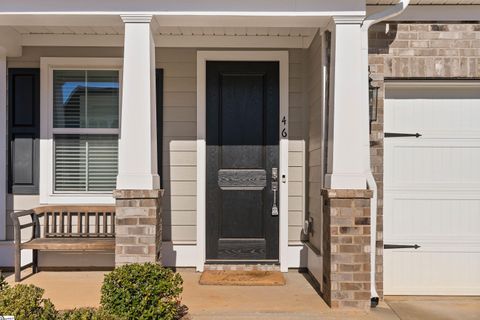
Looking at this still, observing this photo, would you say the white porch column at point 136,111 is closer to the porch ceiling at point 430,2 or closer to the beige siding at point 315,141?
the beige siding at point 315,141

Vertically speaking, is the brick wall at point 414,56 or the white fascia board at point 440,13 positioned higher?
the white fascia board at point 440,13

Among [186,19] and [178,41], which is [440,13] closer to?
[186,19]

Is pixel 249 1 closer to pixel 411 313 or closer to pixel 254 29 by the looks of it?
pixel 254 29

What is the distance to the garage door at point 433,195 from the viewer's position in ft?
14.4

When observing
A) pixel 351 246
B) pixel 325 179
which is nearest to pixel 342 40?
pixel 325 179

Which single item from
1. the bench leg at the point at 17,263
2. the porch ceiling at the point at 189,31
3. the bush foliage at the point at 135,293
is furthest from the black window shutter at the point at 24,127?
the bush foliage at the point at 135,293

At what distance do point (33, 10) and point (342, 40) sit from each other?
247 centimetres

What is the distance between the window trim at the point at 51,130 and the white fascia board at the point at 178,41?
0.56 feet

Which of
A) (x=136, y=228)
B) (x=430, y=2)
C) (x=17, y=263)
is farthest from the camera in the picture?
(x=17, y=263)

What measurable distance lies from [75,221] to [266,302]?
89.4 inches

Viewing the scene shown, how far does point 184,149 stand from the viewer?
16.4 ft

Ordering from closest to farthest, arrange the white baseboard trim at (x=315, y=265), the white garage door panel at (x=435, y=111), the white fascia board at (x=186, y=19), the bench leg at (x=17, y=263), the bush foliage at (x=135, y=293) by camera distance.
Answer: the bush foliage at (x=135, y=293) < the white fascia board at (x=186, y=19) < the white baseboard trim at (x=315, y=265) < the white garage door panel at (x=435, y=111) < the bench leg at (x=17, y=263)

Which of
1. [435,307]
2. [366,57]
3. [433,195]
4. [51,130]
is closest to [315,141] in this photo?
[366,57]

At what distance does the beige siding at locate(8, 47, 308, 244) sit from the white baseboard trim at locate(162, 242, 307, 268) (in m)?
0.06
